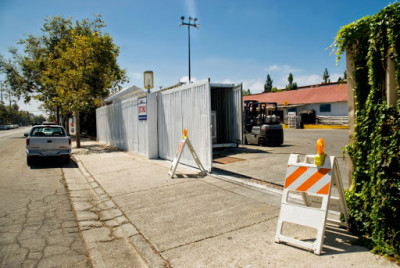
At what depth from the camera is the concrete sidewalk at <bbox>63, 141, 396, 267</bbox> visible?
3.38 meters

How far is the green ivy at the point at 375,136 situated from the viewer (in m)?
3.22

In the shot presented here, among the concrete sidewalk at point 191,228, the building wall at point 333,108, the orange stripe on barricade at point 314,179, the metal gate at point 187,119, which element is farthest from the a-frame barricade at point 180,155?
the building wall at point 333,108

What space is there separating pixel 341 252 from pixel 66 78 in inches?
682

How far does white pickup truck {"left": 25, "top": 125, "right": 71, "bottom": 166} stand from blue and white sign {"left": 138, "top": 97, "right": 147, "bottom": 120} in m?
3.09

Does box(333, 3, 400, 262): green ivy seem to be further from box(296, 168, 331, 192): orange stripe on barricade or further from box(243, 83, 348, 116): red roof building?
box(243, 83, 348, 116): red roof building

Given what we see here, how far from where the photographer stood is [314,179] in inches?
146

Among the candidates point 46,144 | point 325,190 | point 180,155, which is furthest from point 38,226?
point 46,144

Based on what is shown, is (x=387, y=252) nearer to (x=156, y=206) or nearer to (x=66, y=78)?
(x=156, y=206)

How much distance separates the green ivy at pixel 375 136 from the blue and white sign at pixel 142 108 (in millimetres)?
8658

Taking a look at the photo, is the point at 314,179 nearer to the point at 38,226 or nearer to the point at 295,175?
the point at 295,175

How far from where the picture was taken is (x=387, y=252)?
3.23 metres

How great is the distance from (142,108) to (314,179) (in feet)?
30.2

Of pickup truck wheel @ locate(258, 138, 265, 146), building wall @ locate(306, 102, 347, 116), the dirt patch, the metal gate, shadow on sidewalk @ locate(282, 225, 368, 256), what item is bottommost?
shadow on sidewalk @ locate(282, 225, 368, 256)

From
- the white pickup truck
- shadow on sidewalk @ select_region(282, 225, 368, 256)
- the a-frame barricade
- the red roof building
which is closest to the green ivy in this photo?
shadow on sidewalk @ select_region(282, 225, 368, 256)
